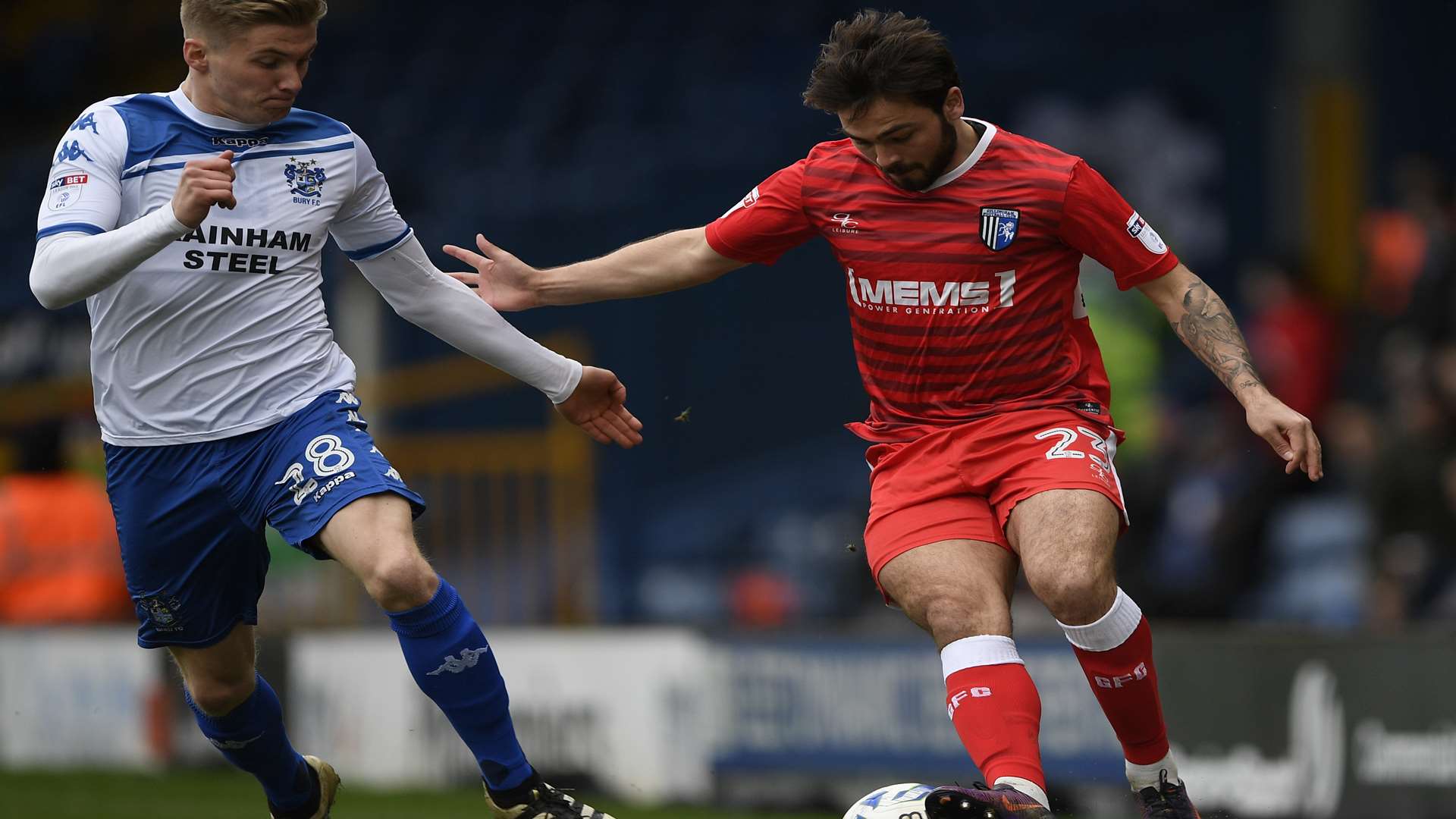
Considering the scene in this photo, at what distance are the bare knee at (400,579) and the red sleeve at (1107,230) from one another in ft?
6.27

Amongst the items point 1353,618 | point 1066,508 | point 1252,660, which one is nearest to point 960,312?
point 1066,508

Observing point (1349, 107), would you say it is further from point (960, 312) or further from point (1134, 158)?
point (960, 312)

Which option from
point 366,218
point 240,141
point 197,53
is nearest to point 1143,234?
point 366,218

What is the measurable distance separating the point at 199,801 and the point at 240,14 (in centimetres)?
608

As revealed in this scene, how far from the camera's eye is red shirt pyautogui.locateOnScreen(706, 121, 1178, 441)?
225 inches

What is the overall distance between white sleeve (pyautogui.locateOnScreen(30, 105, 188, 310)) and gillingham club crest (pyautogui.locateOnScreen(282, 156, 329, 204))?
0.44 meters

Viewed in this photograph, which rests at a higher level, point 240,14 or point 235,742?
point 240,14

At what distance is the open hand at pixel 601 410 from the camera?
6.35m

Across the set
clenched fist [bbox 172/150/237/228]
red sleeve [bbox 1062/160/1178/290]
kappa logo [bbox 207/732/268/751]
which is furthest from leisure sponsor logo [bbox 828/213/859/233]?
kappa logo [bbox 207/732/268/751]

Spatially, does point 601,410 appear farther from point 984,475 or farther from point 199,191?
point 199,191

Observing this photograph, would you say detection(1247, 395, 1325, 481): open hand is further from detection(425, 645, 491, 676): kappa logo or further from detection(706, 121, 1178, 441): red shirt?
detection(425, 645, 491, 676): kappa logo

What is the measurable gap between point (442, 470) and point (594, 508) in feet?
4.23

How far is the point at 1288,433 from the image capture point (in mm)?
5480

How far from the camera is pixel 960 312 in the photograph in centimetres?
578
